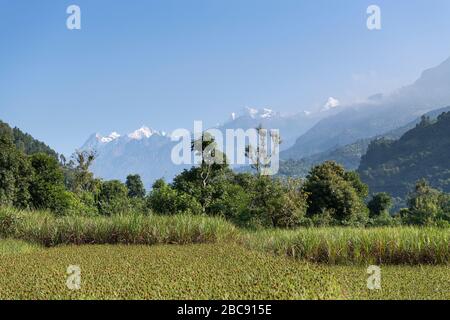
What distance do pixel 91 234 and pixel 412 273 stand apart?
9481 millimetres

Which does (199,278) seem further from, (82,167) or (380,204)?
(82,167)

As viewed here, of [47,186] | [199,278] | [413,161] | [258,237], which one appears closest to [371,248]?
[258,237]

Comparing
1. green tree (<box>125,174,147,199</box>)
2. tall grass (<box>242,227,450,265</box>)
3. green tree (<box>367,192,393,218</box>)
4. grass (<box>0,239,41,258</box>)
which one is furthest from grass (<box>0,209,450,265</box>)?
green tree (<box>125,174,147,199</box>)

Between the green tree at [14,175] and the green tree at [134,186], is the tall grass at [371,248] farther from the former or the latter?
the green tree at [134,186]

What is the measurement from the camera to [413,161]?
5217 inches

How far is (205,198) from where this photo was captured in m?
22.8

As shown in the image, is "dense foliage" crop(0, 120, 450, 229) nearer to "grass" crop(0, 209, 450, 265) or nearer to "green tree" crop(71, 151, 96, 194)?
"grass" crop(0, 209, 450, 265)

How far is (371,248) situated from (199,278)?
17.8ft

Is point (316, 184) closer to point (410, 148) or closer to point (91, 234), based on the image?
point (91, 234)

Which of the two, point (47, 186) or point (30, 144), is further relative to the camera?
point (30, 144)

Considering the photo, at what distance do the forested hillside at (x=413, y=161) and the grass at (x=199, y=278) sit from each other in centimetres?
11723

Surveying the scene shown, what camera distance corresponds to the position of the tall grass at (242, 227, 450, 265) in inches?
428

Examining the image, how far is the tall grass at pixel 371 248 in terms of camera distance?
10867mm

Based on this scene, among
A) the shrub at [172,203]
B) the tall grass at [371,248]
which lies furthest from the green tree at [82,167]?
the tall grass at [371,248]
